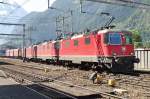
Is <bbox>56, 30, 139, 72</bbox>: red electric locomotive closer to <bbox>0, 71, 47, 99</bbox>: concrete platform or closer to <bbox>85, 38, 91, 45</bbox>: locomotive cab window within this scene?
<bbox>85, 38, 91, 45</bbox>: locomotive cab window

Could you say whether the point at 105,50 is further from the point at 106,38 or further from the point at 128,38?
the point at 128,38

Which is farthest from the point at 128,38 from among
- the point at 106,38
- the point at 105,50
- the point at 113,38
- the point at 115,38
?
the point at 105,50

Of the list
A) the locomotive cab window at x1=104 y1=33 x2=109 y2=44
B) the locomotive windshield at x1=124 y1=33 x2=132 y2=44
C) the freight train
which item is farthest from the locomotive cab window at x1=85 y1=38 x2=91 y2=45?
the locomotive windshield at x1=124 y1=33 x2=132 y2=44

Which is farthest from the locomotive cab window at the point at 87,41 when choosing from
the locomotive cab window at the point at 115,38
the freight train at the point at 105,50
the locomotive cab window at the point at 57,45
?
the locomotive cab window at the point at 57,45

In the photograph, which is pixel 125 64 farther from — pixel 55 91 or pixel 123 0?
pixel 123 0

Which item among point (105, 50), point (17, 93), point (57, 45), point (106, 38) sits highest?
point (106, 38)

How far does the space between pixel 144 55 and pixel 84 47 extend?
1207 centimetres

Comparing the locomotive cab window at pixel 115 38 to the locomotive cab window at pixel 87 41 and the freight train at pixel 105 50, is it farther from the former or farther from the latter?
the locomotive cab window at pixel 87 41

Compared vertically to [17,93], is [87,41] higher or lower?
higher

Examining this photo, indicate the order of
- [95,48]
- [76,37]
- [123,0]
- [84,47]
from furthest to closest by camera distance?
[123,0] → [76,37] → [84,47] → [95,48]

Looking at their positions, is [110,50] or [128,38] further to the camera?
[128,38]

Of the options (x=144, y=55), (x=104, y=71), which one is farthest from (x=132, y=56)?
(x=144, y=55)

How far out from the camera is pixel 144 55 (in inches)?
1624

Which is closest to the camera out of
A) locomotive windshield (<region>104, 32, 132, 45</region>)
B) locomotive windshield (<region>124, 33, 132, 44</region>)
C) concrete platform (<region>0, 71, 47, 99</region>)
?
concrete platform (<region>0, 71, 47, 99</region>)
